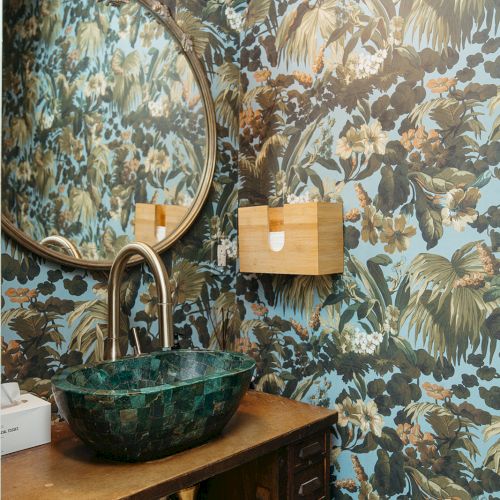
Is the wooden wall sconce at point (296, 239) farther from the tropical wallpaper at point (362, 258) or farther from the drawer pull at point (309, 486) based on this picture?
the drawer pull at point (309, 486)

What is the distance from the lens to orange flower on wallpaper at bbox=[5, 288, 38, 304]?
1.39 metres

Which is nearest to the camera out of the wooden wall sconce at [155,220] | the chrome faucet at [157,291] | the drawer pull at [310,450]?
the chrome faucet at [157,291]

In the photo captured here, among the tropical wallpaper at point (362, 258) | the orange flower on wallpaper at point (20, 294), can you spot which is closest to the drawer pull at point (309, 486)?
the tropical wallpaper at point (362, 258)

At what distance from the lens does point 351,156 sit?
5.39 ft

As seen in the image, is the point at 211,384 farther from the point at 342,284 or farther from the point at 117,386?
the point at 342,284

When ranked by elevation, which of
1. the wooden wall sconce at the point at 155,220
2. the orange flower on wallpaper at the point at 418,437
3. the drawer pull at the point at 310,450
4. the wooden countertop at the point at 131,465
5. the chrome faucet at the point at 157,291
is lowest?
the drawer pull at the point at 310,450

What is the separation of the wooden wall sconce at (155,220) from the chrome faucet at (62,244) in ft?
0.67

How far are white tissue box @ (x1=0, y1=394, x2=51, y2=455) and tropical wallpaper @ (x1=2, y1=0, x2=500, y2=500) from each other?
14 cm

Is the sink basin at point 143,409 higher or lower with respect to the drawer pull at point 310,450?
higher

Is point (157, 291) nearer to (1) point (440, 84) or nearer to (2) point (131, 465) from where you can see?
(2) point (131, 465)

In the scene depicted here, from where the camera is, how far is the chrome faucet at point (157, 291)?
1388 millimetres

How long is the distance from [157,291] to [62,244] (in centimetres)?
31

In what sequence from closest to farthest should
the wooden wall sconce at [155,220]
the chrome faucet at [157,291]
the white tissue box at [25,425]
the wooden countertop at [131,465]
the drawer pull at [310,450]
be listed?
the wooden countertop at [131,465]
the white tissue box at [25,425]
the chrome faucet at [157,291]
the drawer pull at [310,450]
the wooden wall sconce at [155,220]

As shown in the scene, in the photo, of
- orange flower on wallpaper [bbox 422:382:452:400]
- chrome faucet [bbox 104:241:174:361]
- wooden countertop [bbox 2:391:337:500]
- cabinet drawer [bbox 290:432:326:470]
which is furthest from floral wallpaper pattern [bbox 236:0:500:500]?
chrome faucet [bbox 104:241:174:361]
